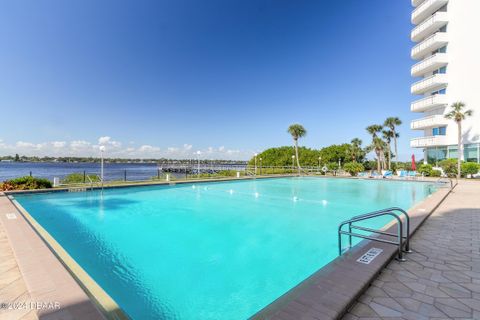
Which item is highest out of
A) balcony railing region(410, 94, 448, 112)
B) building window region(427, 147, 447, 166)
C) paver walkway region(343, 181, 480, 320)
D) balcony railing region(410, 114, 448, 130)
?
balcony railing region(410, 94, 448, 112)

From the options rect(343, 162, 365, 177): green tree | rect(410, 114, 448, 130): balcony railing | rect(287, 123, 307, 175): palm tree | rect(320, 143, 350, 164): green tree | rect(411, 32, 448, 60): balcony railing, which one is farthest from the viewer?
rect(320, 143, 350, 164): green tree

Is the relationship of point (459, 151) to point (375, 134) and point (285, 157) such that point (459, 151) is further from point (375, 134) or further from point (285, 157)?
point (285, 157)

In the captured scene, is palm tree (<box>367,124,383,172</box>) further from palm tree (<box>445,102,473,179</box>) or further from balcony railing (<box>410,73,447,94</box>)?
palm tree (<box>445,102,473,179</box>)

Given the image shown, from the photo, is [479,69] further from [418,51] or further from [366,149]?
[366,149]

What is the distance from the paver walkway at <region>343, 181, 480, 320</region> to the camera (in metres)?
2.04

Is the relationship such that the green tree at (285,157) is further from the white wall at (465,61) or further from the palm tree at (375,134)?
the white wall at (465,61)

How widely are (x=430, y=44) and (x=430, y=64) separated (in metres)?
1.96

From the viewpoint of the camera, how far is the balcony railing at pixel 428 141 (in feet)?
Answer: 71.5

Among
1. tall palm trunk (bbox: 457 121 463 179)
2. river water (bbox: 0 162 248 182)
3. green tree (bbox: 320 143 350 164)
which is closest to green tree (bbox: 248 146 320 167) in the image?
green tree (bbox: 320 143 350 164)

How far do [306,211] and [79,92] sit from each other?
19.3m

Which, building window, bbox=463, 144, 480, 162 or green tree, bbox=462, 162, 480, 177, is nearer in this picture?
green tree, bbox=462, 162, 480, 177

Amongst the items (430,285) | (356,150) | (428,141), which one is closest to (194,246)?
(430,285)

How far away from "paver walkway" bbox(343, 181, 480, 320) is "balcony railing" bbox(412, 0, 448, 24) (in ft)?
94.8

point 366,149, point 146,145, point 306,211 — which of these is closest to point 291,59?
point 306,211
